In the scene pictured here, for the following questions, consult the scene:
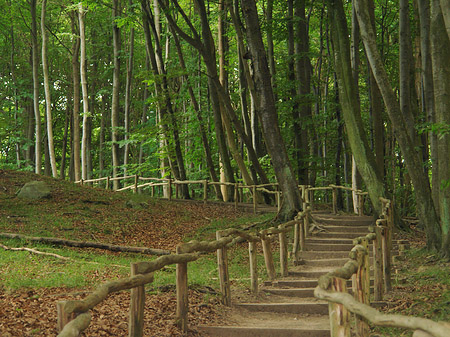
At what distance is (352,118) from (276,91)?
5.83 metres

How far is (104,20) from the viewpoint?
103 ft

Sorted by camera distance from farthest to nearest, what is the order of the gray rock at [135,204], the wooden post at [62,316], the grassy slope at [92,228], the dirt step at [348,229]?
the gray rock at [135,204], the dirt step at [348,229], the grassy slope at [92,228], the wooden post at [62,316]

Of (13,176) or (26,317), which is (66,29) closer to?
(13,176)

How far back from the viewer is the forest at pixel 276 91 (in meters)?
11.5

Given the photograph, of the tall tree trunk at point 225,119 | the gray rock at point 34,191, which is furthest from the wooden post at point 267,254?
the tall tree trunk at point 225,119

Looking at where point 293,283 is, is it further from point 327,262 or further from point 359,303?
point 359,303

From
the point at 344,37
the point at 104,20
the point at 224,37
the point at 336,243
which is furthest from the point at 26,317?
the point at 104,20

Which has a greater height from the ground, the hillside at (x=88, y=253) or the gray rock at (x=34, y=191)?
the gray rock at (x=34, y=191)

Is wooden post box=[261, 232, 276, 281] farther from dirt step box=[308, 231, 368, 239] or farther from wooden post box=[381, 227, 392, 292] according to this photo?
dirt step box=[308, 231, 368, 239]

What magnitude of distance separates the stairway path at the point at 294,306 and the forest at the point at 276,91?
6.86ft

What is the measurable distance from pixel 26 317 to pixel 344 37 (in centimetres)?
1178

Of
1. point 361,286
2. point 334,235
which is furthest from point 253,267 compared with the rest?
point 334,235

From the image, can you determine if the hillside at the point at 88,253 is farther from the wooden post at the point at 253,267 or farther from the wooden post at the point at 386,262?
the wooden post at the point at 386,262

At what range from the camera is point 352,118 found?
47.5ft
